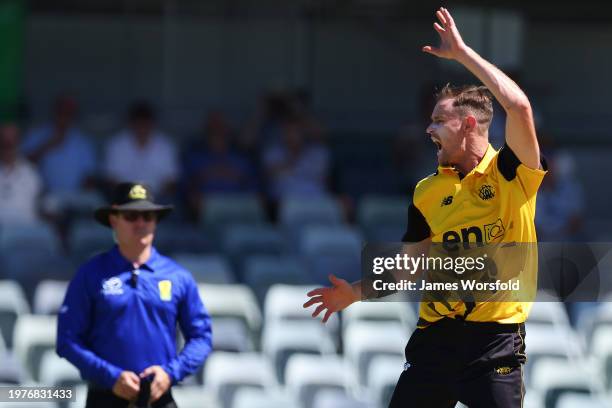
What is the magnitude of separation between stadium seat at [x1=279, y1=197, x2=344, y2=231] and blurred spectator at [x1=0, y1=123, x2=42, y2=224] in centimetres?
193

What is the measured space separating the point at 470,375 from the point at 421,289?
427 mm

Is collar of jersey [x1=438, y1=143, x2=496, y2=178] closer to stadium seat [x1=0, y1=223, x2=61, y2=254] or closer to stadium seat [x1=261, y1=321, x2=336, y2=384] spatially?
stadium seat [x1=261, y1=321, x2=336, y2=384]

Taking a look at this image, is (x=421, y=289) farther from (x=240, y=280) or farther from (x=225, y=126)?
(x=225, y=126)

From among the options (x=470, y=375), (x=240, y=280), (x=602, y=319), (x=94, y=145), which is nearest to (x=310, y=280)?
(x=240, y=280)

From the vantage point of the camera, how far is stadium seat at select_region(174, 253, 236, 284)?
9.23m

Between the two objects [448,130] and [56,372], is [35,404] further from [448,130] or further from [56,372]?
[448,130]

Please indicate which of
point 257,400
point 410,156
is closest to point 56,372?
point 257,400

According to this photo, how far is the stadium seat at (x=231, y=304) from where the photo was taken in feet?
28.2

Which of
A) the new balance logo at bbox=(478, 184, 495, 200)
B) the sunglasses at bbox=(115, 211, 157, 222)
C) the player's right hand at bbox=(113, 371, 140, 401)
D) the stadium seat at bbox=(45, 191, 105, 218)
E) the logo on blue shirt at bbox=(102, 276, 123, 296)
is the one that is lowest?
the player's right hand at bbox=(113, 371, 140, 401)

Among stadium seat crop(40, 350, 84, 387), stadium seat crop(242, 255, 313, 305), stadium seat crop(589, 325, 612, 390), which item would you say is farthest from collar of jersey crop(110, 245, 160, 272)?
stadium seat crop(589, 325, 612, 390)

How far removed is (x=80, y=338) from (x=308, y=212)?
15.9 ft

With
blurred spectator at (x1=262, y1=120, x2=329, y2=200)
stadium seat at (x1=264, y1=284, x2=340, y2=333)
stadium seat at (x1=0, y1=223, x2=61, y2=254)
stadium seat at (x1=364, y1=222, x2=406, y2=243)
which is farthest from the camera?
blurred spectator at (x1=262, y1=120, x2=329, y2=200)

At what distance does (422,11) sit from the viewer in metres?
12.8

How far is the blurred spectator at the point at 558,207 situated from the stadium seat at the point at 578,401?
362 cm
